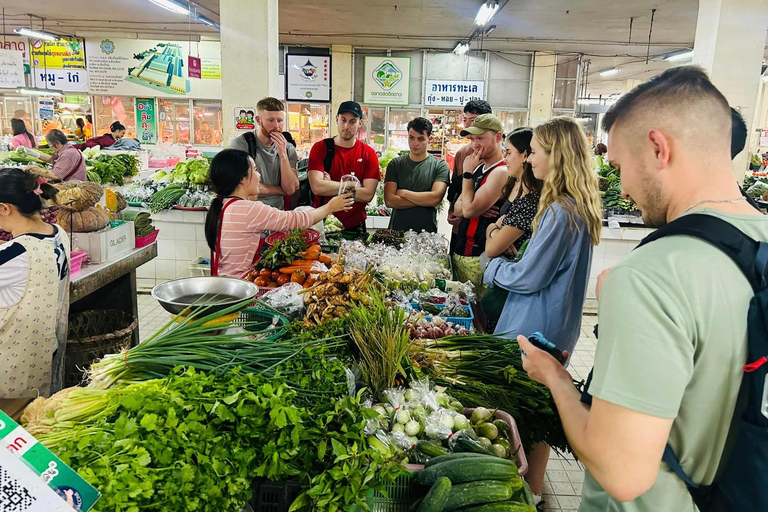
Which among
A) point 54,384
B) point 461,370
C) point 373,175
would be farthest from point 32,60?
point 461,370

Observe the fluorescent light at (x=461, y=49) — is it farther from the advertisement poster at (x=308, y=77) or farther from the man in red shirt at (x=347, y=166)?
the man in red shirt at (x=347, y=166)

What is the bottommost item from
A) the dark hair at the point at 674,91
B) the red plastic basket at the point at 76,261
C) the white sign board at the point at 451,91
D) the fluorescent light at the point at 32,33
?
the red plastic basket at the point at 76,261

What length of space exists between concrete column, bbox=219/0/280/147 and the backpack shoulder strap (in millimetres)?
6125

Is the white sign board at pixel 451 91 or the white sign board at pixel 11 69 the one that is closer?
the white sign board at pixel 11 69

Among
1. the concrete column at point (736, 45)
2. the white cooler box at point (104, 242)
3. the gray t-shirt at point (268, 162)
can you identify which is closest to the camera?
the white cooler box at point (104, 242)

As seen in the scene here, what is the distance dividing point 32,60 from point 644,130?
1747 centimetres

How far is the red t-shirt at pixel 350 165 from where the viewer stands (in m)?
5.06

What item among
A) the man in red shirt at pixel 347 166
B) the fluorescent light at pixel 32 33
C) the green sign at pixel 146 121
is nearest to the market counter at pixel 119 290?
the man in red shirt at pixel 347 166

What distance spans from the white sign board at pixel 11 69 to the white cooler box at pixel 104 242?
1216cm

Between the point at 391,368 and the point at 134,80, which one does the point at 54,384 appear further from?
the point at 134,80

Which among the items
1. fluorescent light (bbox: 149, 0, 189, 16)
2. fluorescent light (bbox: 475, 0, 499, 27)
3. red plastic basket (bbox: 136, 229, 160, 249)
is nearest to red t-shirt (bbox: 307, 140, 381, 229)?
red plastic basket (bbox: 136, 229, 160, 249)

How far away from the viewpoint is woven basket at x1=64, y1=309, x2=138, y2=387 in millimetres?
3684

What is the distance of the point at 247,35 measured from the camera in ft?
21.3

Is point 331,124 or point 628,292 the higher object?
point 331,124
